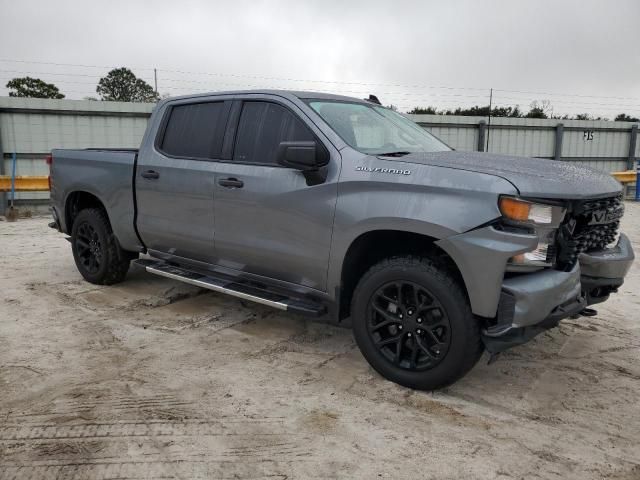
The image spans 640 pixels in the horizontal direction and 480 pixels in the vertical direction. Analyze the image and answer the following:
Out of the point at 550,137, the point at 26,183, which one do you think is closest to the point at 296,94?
the point at 26,183

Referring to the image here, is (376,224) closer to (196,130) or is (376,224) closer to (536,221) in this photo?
(536,221)

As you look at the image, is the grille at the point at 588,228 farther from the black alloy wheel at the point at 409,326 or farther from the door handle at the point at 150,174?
the door handle at the point at 150,174

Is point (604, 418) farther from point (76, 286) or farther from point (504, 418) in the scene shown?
point (76, 286)

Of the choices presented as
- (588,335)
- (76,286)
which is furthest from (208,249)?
(588,335)

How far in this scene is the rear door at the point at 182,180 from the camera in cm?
439

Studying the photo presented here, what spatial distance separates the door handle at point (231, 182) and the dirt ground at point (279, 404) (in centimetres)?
123

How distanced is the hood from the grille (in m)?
0.07

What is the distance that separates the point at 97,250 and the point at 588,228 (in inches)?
183

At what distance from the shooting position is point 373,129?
4070mm

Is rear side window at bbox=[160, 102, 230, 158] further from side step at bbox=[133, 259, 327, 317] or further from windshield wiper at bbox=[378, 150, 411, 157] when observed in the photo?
windshield wiper at bbox=[378, 150, 411, 157]

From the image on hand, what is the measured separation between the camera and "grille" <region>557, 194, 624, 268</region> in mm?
3092

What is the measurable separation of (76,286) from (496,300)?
181 inches

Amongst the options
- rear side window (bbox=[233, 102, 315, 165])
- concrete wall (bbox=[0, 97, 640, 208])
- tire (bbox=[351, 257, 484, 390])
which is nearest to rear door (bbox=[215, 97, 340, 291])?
rear side window (bbox=[233, 102, 315, 165])

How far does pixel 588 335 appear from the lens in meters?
4.43
